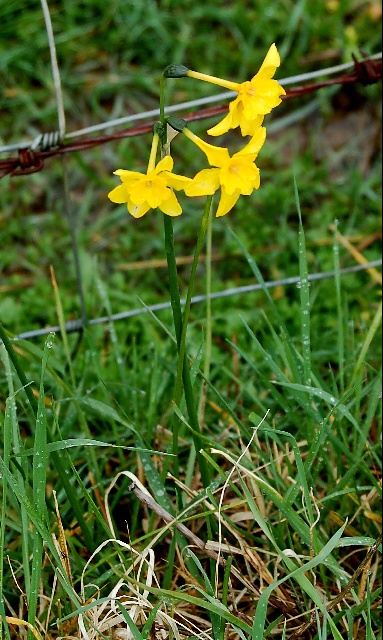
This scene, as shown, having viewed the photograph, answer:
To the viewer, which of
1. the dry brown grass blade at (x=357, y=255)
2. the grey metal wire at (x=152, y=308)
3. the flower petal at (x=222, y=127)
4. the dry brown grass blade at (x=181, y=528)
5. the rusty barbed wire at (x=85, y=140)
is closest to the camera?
the flower petal at (x=222, y=127)

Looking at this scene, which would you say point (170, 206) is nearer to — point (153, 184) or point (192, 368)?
point (153, 184)

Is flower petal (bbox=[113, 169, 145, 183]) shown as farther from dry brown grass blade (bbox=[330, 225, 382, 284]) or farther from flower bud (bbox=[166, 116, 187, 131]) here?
dry brown grass blade (bbox=[330, 225, 382, 284])

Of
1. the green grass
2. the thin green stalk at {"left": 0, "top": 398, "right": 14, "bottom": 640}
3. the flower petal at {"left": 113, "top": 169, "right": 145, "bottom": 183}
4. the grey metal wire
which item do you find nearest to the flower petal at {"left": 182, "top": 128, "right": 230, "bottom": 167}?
the flower petal at {"left": 113, "top": 169, "right": 145, "bottom": 183}

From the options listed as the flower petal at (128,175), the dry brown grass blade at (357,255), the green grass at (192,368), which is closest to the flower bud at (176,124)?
the flower petal at (128,175)

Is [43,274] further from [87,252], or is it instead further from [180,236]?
[180,236]

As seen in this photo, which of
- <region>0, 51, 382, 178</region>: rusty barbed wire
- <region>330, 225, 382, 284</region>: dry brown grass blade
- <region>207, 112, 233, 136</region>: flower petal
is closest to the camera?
<region>207, 112, 233, 136</region>: flower petal

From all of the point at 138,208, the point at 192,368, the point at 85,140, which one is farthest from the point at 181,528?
the point at 85,140

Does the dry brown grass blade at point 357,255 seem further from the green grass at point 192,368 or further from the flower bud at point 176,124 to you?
the flower bud at point 176,124

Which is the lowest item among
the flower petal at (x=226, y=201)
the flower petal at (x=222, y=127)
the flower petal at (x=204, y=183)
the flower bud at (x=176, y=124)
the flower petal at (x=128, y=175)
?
the flower petal at (x=226, y=201)

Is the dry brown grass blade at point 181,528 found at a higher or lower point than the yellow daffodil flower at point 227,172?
lower
